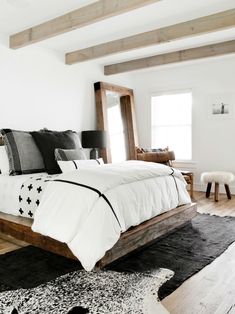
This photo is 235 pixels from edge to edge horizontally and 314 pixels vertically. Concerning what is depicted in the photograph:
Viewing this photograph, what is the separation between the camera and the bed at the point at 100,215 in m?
2.41

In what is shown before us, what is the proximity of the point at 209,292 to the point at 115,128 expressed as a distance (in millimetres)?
4536

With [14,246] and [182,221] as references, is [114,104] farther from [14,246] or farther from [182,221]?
[14,246]

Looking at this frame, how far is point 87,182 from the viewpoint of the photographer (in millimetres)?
2609

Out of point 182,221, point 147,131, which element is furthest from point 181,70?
point 182,221

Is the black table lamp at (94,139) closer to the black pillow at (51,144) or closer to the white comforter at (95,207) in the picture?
the black pillow at (51,144)

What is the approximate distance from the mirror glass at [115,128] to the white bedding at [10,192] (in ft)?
9.56

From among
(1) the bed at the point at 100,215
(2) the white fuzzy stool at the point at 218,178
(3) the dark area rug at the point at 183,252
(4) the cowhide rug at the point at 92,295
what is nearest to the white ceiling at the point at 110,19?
(1) the bed at the point at 100,215

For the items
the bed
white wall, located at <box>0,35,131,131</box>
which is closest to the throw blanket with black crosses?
the bed

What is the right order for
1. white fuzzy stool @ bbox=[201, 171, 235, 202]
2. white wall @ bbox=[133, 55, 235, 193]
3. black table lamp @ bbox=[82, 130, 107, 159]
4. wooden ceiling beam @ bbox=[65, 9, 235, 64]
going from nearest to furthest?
wooden ceiling beam @ bbox=[65, 9, 235, 64] < white fuzzy stool @ bbox=[201, 171, 235, 202] < black table lamp @ bbox=[82, 130, 107, 159] < white wall @ bbox=[133, 55, 235, 193]

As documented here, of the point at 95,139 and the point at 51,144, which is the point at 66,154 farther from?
the point at 95,139

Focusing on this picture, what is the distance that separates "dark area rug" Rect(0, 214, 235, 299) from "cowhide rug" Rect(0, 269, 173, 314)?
96mm

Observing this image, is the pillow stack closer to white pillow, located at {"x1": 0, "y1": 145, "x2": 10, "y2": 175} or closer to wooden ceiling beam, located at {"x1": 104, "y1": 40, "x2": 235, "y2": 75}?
white pillow, located at {"x1": 0, "y1": 145, "x2": 10, "y2": 175}

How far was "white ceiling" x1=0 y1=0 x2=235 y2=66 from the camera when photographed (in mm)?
3352

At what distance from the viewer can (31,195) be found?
3.12 meters
